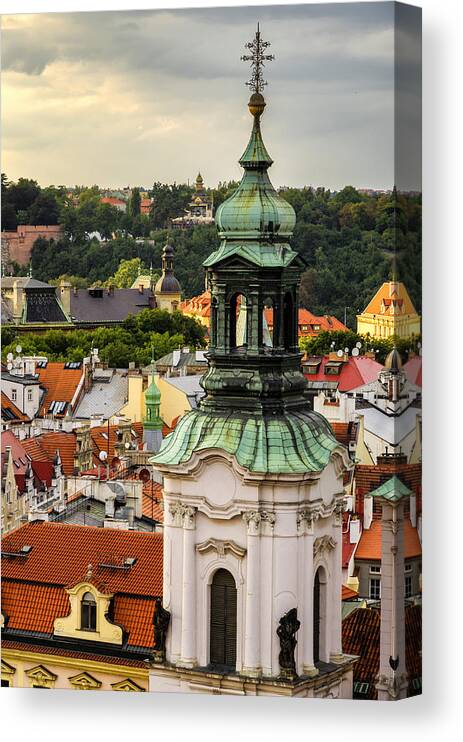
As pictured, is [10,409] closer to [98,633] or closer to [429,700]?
[98,633]

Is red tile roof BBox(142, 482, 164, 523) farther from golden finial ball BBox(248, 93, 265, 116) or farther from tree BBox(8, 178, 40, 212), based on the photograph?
golden finial ball BBox(248, 93, 265, 116)

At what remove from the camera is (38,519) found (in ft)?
91.6

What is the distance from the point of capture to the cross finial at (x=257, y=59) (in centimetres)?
2483

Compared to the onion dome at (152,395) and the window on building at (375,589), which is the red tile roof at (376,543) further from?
the onion dome at (152,395)

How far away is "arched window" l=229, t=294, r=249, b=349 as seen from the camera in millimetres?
24391

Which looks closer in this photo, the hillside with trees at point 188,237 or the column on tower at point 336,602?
Result: the column on tower at point 336,602

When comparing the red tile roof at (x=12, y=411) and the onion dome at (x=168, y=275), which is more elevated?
the onion dome at (x=168, y=275)

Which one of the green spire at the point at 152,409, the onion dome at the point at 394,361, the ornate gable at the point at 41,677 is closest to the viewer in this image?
the onion dome at the point at 394,361

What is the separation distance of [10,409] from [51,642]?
2.69m

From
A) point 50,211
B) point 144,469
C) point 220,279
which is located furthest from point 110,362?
point 220,279

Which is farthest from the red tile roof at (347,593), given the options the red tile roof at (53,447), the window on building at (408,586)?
the red tile roof at (53,447)

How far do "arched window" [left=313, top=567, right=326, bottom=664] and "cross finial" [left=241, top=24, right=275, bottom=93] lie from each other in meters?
3.75

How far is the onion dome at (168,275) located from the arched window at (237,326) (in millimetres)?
3237

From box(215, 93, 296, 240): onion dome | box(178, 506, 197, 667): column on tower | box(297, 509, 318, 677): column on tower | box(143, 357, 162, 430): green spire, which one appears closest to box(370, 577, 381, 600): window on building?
box(297, 509, 318, 677): column on tower
